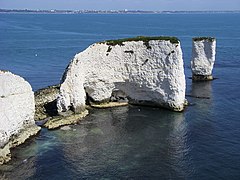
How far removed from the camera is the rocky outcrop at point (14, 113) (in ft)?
119

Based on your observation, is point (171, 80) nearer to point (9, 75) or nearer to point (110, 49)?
point (110, 49)

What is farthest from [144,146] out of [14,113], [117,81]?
[117,81]

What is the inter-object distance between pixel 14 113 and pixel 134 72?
20398mm

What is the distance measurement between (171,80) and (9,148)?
24507 mm

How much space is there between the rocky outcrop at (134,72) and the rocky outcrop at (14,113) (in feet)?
28.3

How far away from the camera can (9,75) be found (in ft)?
129

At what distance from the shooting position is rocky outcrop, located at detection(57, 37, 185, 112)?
1984 inches

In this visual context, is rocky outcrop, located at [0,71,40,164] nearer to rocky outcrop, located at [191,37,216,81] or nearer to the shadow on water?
the shadow on water

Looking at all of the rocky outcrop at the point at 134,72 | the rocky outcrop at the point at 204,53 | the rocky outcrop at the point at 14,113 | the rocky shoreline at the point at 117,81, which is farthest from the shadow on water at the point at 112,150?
the rocky outcrop at the point at 204,53

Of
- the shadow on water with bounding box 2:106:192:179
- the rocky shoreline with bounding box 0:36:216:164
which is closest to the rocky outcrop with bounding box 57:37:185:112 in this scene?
the rocky shoreline with bounding box 0:36:216:164

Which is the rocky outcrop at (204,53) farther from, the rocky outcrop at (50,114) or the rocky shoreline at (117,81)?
the rocky outcrop at (50,114)

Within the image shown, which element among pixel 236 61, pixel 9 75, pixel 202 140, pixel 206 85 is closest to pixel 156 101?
pixel 202 140

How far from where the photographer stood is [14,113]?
3844 centimetres

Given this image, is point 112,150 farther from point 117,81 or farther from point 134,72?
point 134,72
